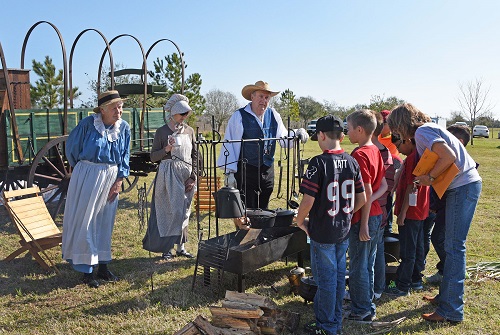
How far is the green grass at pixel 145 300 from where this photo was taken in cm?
352

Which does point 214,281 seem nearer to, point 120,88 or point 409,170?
point 409,170

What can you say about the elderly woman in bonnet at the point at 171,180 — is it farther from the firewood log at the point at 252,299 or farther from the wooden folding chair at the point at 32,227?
the firewood log at the point at 252,299

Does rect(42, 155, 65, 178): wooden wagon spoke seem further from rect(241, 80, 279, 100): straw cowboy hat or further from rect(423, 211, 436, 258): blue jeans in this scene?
rect(423, 211, 436, 258): blue jeans

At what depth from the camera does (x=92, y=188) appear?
4348 mm

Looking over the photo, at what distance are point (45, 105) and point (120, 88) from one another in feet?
31.7

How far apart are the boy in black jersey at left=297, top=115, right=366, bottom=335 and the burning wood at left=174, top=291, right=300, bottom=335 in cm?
22

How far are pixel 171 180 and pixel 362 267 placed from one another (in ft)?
7.30

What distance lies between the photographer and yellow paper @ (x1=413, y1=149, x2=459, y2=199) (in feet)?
11.0

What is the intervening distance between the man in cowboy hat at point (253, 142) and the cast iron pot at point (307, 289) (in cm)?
98

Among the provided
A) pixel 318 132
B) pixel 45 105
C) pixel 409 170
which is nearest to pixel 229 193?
pixel 318 132

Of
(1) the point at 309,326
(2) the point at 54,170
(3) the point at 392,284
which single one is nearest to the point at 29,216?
(2) the point at 54,170

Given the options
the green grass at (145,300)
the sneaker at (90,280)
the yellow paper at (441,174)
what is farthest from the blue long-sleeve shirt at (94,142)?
the yellow paper at (441,174)

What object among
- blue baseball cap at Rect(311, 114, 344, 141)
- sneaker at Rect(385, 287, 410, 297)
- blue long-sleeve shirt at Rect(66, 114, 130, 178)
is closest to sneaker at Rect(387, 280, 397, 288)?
sneaker at Rect(385, 287, 410, 297)

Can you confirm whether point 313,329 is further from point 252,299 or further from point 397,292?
point 397,292
